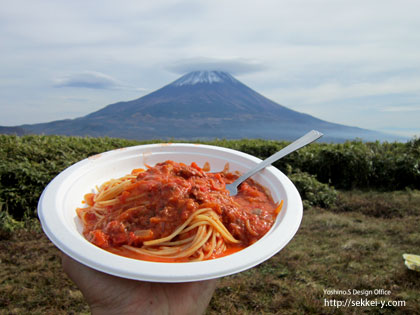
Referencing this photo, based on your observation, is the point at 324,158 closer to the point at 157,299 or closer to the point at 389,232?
the point at 389,232

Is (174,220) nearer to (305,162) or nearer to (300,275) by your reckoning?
(300,275)

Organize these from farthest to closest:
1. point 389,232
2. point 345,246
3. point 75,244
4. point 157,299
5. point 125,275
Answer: point 389,232
point 345,246
point 157,299
point 75,244
point 125,275

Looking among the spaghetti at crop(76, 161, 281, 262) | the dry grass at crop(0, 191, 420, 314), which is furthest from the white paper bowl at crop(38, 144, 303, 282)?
the dry grass at crop(0, 191, 420, 314)

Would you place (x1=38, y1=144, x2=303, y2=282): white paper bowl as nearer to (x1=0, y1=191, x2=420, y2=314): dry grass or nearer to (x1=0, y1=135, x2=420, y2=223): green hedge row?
(x1=0, y1=191, x2=420, y2=314): dry grass

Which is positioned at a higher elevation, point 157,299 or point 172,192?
point 172,192

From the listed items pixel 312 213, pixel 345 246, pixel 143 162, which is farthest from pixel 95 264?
pixel 312 213

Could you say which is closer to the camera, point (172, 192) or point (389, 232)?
point (172, 192)
